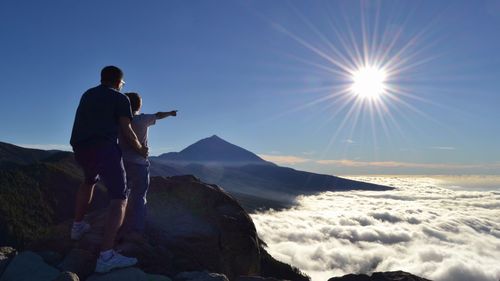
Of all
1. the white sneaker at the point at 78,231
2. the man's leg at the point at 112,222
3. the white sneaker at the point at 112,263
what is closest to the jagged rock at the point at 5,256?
the white sneaker at the point at 78,231

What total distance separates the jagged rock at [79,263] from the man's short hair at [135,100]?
12.0 feet

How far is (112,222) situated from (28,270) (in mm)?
2162

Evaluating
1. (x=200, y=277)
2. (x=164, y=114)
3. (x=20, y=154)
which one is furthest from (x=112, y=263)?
(x=20, y=154)

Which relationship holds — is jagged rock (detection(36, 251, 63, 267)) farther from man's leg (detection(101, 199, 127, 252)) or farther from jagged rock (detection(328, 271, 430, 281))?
jagged rock (detection(328, 271, 430, 281))

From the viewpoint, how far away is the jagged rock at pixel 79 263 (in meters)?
8.43

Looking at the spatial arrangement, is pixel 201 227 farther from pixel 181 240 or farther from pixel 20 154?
pixel 20 154

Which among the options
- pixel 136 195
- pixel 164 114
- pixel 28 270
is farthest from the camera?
pixel 136 195

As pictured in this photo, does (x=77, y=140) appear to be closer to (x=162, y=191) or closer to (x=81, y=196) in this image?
(x=81, y=196)

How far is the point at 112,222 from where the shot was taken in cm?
800

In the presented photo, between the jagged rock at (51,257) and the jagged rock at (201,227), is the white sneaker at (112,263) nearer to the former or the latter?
the jagged rock at (51,257)

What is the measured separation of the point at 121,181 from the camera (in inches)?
319

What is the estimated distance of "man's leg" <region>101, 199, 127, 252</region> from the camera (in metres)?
7.96

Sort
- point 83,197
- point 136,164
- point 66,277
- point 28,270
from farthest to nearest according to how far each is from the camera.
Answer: point 136,164 < point 83,197 < point 28,270 < point 66,277

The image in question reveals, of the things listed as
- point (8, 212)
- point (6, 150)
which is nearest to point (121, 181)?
point (8, 212)
